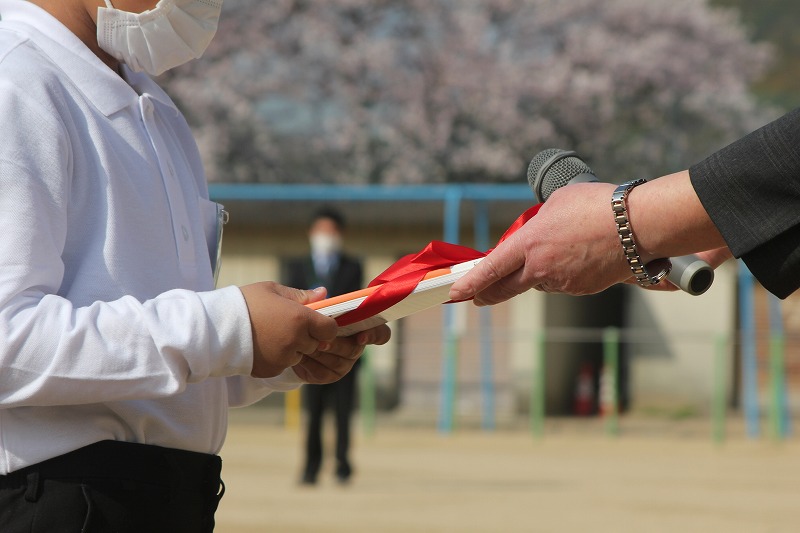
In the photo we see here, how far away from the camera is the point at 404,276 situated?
2.07 meters

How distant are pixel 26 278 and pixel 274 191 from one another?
13503 millimetres

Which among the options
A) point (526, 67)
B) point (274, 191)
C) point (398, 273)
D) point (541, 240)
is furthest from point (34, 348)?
point (526, 67)

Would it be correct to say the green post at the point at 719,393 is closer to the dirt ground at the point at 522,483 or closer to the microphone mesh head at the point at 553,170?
the dirt ground at the point at 522,483

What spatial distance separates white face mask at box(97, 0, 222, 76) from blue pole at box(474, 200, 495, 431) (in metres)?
12.0

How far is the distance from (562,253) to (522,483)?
7541 mm

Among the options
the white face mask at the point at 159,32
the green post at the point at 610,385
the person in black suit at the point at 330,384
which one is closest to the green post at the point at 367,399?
the green post at the point at 610,385

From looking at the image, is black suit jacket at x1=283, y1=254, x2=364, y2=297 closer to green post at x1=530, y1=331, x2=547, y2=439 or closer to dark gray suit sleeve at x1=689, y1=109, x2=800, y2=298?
green post at x1=530, y1=331, x2=547, y2=439

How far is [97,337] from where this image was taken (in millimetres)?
1775

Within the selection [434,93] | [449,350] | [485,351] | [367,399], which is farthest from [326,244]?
[434,93]

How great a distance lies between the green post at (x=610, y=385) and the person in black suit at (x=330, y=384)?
15.1 ft

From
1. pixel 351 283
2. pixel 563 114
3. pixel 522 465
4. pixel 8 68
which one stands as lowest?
pixel 522 465

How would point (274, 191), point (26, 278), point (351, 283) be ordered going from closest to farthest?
point (26, 278), point (351, 283), point (274, 191)

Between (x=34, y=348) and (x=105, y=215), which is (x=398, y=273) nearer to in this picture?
(x=105, y=215)

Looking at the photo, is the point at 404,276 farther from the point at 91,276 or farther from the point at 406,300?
the point at 91,276
